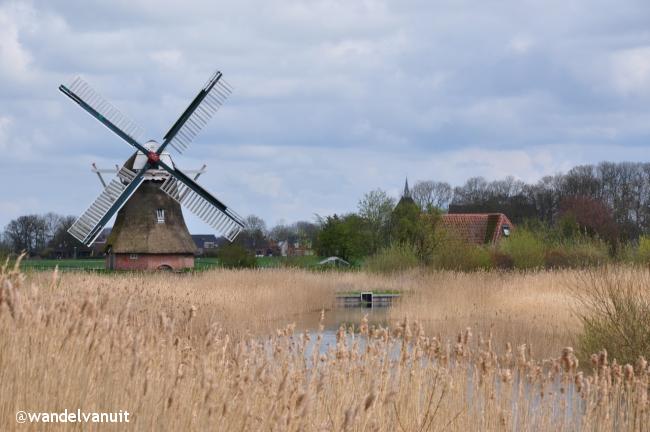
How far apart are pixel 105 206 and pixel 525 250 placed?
1299 centimetres

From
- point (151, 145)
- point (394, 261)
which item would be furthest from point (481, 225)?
point (151, 145)

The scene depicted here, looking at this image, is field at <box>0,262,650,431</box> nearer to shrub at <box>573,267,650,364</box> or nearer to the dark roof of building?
shrub at <box>573,267,650,364</box>

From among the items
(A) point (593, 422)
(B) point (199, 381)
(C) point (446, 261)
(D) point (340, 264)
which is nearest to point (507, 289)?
(C) point (446, 261)

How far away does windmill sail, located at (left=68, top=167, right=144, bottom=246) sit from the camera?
89.5 feet

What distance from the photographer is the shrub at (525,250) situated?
2659cm

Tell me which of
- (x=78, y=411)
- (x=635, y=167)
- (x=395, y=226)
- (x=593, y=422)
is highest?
(x=635, y=167)

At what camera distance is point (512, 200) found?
5297 centimetres

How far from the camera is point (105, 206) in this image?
27.6m

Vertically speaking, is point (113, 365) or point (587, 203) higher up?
point (587, 203)

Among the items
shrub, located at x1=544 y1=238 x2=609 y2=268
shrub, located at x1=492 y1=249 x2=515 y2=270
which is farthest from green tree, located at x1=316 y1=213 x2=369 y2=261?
shrub, located at x1=544 y1=238 x2=609 y2=268

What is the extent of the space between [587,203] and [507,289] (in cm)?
2480

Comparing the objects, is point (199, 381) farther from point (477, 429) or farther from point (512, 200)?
point (512, 200)

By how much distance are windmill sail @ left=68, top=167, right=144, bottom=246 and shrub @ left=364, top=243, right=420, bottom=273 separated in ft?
25.4

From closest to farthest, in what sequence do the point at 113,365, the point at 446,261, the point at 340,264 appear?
the point at 113,365 < the point at 446,261 < the point at 340,264
